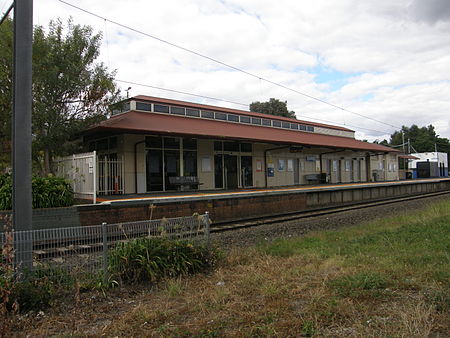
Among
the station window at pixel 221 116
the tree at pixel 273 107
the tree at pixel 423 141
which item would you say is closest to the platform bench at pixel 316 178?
the station window at pixel 221 116

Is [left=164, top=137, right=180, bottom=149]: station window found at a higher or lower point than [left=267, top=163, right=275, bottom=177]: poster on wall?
higher

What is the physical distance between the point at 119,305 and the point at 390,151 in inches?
1381

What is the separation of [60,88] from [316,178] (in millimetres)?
19445

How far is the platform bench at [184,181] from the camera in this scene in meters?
17.7

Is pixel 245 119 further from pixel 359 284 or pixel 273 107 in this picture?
pixel 273 107

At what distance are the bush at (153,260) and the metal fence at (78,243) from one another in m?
0.16

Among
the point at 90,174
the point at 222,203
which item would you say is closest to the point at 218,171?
the point at 222,203

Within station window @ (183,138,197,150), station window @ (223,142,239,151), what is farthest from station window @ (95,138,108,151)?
station window @ (223,142,239,151)

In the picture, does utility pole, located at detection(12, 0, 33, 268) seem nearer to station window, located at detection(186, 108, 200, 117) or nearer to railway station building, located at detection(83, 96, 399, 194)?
railway station building, located at detection(83, 96, 399, 194)

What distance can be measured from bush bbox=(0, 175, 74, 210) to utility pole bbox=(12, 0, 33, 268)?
5.98 meters

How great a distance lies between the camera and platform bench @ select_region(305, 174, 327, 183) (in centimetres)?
2704

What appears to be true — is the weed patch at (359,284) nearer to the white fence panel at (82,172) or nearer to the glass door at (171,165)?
the white fence panel at (82,172)

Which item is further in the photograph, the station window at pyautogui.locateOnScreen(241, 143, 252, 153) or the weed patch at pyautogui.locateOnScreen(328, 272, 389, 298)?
the station window at pyautogui.locateOnScreen(241, 143, 252, 153)

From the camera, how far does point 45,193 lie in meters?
10.7
